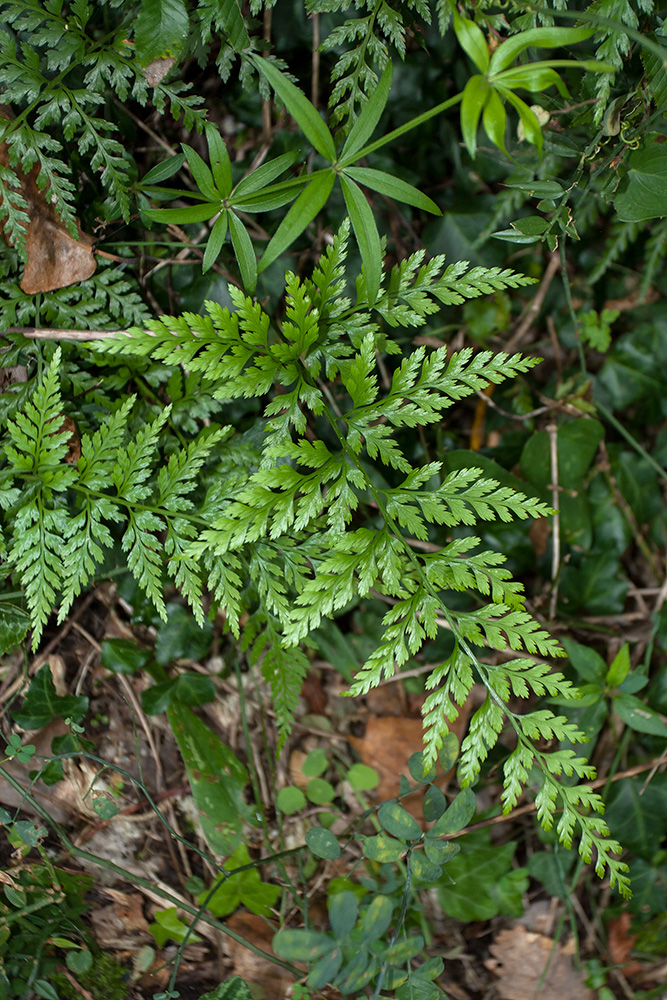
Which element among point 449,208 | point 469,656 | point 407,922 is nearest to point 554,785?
point 469,656

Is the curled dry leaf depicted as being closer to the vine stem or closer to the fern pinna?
the fern pinna

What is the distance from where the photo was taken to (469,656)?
5.57 feet

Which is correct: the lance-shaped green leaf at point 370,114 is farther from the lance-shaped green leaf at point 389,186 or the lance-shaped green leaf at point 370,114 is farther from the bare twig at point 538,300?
the bare twig at point 538,300

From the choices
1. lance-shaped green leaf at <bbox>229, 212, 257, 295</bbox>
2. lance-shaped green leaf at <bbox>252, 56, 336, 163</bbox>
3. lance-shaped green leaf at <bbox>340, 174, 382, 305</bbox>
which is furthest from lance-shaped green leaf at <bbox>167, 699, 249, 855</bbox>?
lance-shaped green leaf at <bbox>252, 56, 336, 163</bbox>

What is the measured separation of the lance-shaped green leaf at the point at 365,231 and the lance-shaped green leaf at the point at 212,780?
1568 mm

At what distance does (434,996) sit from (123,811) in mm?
1182

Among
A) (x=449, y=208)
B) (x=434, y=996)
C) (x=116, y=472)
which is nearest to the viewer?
(x=116, y=472)

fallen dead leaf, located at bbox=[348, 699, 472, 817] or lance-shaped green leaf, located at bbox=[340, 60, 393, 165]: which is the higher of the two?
lance-shaped green leaf, located at bbox=[340, 60, 393, 165]

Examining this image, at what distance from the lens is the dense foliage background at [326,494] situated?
1635mm

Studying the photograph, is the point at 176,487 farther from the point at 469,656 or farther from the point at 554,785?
the point at 554,785

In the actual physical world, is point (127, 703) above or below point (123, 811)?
above

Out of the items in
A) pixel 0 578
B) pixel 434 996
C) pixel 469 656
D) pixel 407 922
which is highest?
pixel 0 578

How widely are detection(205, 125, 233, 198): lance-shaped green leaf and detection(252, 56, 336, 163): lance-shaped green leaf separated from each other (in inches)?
7.6

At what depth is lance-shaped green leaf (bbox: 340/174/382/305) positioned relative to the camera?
5.27ft
